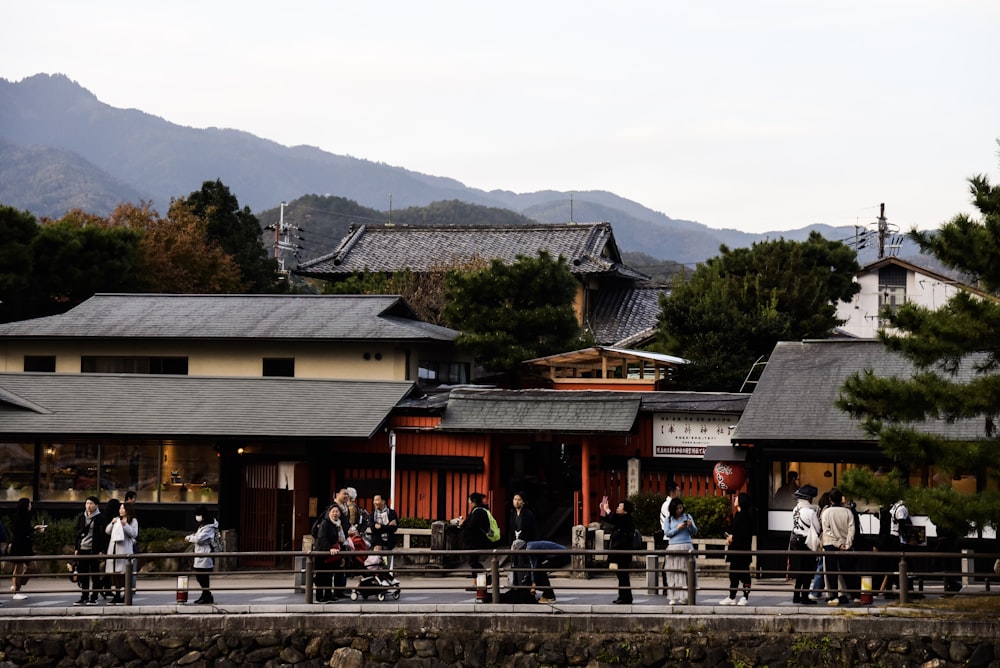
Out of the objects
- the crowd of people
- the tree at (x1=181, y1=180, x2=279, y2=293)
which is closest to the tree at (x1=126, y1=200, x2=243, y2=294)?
the tree at (x1=181, y1=180, x2=279, y2=293)

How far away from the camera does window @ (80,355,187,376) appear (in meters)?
30.2

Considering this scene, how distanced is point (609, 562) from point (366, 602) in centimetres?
576

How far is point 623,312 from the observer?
52.1 metres

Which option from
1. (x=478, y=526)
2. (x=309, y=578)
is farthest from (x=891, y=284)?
(x=309, y=578)

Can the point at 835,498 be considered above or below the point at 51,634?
above

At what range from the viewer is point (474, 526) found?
61.3ft

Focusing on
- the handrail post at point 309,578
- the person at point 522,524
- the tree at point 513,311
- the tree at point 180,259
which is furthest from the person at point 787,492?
the tree at point 180,259

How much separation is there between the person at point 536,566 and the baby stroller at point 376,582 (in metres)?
1.88

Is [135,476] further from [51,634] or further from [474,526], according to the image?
[474,526]

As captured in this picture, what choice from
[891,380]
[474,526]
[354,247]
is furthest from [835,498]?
[354,247]

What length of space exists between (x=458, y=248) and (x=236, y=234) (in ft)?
31.7

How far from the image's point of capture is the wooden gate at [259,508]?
83.1 feet

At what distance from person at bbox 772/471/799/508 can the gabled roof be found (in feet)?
94.8

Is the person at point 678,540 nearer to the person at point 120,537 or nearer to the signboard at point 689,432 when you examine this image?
the signboard at point 689,432
